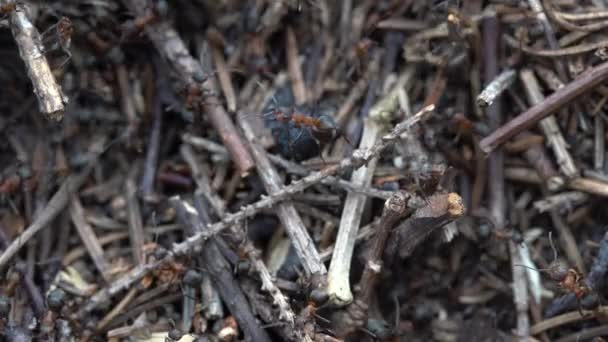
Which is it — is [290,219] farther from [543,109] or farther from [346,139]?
[543,109]

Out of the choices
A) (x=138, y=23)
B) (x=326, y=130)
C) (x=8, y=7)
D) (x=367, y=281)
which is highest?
(x=8, y=7)

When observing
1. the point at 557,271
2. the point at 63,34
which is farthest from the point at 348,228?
the point at 63,34

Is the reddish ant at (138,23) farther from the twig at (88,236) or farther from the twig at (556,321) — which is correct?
the twig at (556,321)

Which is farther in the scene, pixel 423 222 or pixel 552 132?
pixel 552 132

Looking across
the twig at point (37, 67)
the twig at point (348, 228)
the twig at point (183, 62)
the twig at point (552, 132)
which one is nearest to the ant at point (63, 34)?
the twig at point (37, 67)

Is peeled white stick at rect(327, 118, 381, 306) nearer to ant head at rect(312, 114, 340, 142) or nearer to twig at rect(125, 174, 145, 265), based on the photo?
ant head at rect(312, 114, 340, 142)

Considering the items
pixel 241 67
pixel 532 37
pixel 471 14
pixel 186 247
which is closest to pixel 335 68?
pixel 241 67

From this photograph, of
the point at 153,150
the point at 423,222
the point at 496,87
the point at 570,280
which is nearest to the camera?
the point at 423,222
